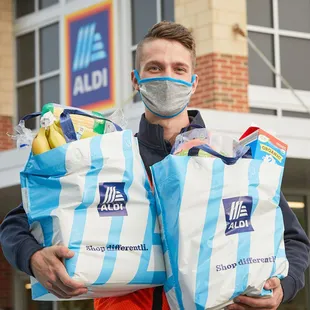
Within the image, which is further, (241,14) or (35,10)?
(35,10)

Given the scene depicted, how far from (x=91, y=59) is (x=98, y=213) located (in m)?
10.7

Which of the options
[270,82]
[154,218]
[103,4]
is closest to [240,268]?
[154,218]

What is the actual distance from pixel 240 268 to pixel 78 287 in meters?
0.47

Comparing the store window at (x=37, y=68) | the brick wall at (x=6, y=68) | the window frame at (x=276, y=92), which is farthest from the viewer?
the brick wall at (x=6, y=68)

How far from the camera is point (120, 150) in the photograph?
9.73ft

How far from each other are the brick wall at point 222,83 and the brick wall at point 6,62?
13.6 feet

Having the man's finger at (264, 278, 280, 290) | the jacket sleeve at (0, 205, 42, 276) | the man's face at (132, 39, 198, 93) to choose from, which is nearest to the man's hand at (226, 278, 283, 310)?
the man's finger at (264, 278, 280, 290)

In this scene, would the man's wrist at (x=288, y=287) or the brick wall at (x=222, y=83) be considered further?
the brick wall at (x=222, y=83)

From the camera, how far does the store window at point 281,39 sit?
12508mm

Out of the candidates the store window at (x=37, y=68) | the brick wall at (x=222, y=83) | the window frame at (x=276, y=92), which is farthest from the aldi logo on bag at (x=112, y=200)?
the store window at (x=37, y=68)

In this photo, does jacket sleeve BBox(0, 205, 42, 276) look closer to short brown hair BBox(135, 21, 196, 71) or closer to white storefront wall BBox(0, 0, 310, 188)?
short brown hair BBox(135, 21, 196, 71)

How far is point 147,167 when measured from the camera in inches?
125

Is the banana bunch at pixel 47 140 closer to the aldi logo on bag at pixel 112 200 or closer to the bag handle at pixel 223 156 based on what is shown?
the aldi logo on bag at pixel 112 200

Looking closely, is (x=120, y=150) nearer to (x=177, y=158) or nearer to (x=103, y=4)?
(x=177, y=158)
